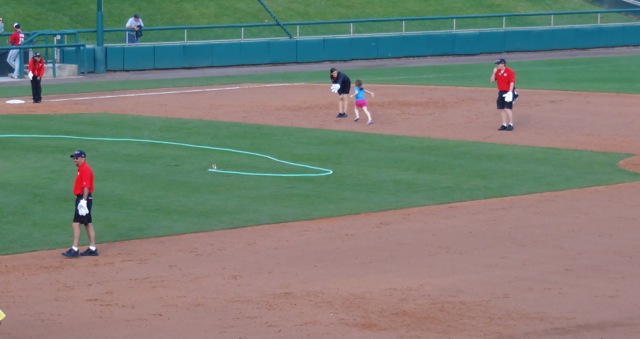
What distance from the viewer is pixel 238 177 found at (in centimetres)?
2212

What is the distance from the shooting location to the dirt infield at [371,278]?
39.7ft

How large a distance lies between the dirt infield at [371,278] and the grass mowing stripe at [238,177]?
2.50 feet

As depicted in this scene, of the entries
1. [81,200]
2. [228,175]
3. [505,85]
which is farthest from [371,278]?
[505,85]

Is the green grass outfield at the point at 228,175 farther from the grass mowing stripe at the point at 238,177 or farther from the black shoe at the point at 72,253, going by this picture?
the black shoe at the point at 72,253

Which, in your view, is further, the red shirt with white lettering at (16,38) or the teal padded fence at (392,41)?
the teal padded fence at (392,41)

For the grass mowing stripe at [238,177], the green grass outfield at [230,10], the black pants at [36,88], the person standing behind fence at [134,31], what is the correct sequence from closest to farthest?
the grass mowing stripe at [238,177], the black pants at [36,88], the person standing behind fence at [134,31], the green grass outfield at [230,10]

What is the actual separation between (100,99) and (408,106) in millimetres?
9937

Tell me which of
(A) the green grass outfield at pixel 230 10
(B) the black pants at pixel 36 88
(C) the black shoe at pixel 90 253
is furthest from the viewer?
(A) the green grass outfield at pixel 230 10

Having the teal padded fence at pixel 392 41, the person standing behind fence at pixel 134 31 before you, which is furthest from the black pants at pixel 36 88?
the person standing behind fence at pixel 134 31

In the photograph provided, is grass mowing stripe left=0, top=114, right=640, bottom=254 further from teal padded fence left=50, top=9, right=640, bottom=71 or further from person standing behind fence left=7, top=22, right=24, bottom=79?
teal padded fence left=50, top=9, right=640, bottom=71

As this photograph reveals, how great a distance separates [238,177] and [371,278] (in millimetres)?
8366

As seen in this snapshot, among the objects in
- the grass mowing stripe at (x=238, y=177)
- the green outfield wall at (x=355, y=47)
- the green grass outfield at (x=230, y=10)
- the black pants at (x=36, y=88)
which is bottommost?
the grass mowing stripe at (x=238, y=177)

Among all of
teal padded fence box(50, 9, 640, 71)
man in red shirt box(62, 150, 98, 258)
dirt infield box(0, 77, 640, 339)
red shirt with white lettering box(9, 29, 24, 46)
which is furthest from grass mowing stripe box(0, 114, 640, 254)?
teal padded fence box(50, 9, 640, 71)

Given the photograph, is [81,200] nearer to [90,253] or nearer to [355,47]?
[90,253]
